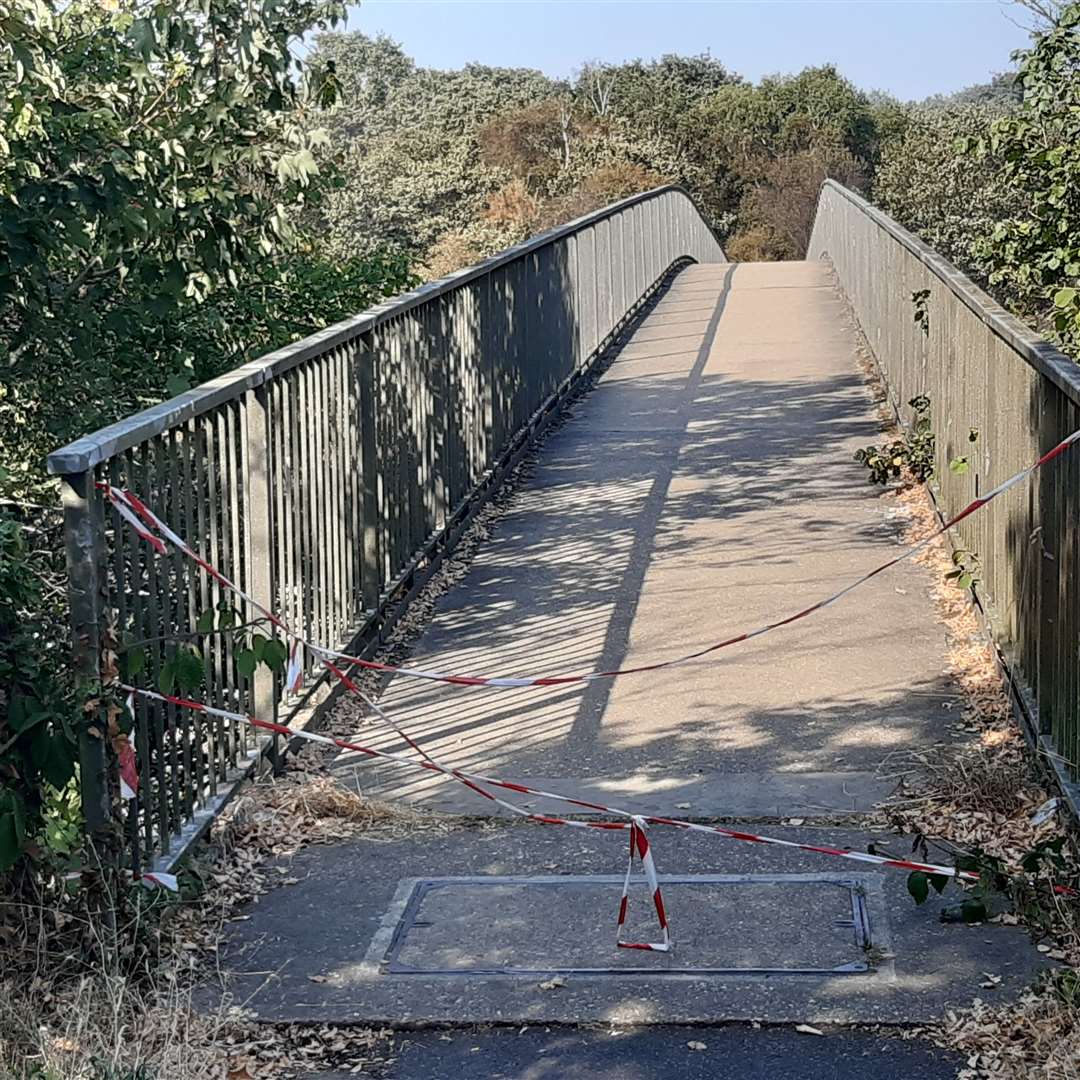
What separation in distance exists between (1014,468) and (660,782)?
1802mm

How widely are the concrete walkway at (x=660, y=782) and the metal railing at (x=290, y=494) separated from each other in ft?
1.31

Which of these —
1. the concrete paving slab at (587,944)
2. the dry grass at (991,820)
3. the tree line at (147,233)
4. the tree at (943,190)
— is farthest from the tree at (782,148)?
the concrete paving slab at (587,944)

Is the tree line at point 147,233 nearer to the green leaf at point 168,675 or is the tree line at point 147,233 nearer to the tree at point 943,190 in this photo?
the green leaf at point 168,675

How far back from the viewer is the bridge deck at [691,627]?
6305 mm

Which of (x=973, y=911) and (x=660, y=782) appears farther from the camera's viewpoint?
(x=660, y=782)

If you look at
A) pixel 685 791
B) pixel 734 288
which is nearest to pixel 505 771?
pixel 685 791

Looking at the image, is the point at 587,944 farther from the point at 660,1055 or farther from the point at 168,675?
the point at 168,675

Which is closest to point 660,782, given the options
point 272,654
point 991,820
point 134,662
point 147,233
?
point 991,820

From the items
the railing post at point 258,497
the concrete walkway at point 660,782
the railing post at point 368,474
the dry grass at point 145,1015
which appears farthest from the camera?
the railing post at point 368,474

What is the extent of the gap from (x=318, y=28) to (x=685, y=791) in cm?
395

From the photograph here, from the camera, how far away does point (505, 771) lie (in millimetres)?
6328

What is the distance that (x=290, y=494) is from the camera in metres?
6.37

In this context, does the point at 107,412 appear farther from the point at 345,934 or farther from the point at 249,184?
the point at 345,934

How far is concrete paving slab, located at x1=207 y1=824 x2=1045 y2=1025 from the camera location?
4.38 metres
